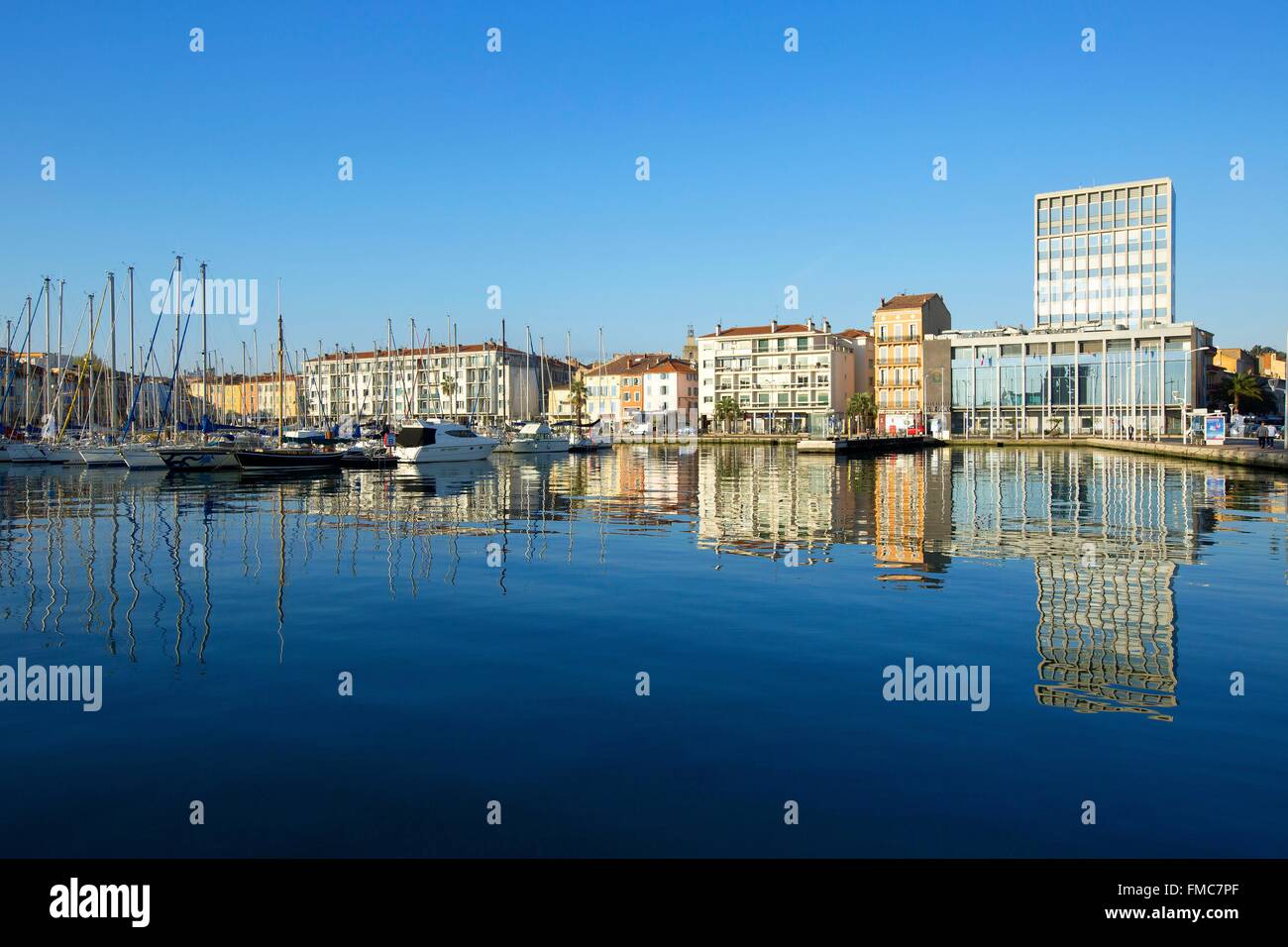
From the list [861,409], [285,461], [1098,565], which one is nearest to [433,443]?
[285,461]

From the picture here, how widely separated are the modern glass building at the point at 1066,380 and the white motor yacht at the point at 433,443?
240 ft

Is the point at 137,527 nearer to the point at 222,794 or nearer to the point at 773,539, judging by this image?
the point at 773,539

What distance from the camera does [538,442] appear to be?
286 feet

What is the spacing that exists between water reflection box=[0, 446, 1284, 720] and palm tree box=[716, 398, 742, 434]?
8815 centimetres

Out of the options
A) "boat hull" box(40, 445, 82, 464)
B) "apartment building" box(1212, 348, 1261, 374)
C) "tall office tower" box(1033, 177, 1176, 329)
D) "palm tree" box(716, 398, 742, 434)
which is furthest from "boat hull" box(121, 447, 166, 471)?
"apartment building" box(1212, 348, 1261, 374)

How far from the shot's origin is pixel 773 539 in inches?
922

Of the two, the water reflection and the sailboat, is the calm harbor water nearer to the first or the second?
the water reflection

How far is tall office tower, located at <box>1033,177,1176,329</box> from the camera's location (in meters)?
121

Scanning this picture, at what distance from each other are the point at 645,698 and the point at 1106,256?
132m

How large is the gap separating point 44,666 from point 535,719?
6086mm

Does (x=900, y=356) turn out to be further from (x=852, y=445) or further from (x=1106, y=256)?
(x=852, y=445)

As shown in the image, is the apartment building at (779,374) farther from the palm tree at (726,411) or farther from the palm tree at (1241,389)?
the palm tree at (1241,389)

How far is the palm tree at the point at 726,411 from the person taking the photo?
137 m
